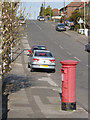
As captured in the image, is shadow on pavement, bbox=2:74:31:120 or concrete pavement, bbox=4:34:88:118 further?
shadow on pavement, bbox=2:74:31:120

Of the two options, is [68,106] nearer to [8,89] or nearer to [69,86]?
[69,86]

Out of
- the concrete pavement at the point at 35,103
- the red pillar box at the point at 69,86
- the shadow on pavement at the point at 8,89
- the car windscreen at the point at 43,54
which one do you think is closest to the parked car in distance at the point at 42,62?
the car windscreen at the point at 43,54

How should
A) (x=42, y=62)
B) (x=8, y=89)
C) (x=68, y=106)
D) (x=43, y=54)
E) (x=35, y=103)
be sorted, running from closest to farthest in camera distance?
(x=68, y=106)
(x=35, y=103)
(x=8, y=89)
(x=42, y=62)
(x=43, y=54)

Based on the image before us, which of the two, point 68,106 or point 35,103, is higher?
point 68,106

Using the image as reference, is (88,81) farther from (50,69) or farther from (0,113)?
(0,113)

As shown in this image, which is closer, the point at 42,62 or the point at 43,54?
the point at 42,62

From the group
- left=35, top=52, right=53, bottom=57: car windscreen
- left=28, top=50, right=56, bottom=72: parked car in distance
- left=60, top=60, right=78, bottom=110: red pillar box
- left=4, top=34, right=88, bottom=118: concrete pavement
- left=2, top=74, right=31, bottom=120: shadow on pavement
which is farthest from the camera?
left=35, top=52, right=53, bottom=57: car windscreen

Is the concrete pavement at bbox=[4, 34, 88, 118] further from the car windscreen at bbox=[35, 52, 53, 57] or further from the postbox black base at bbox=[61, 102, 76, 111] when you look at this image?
the car windscreen at bbox=[35, 52, 53, 57]

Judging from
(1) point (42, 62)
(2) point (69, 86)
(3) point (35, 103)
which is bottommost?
(1) point (42, 62)

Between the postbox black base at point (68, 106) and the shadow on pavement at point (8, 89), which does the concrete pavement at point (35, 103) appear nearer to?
the shadow on pavement at point (8, 89)

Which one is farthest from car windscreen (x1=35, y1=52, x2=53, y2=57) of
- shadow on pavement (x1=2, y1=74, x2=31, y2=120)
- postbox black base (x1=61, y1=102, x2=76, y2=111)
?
postbox black base (x1=61, y1=102, x2=76, y2=111)

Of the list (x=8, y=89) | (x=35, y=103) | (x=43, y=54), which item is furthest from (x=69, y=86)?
(x=43, y=54)

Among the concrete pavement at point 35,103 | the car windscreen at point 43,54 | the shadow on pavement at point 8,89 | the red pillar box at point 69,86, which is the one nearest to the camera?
the concrete pavement at point 35,103

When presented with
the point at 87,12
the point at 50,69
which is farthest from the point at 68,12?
the point at 50,69
